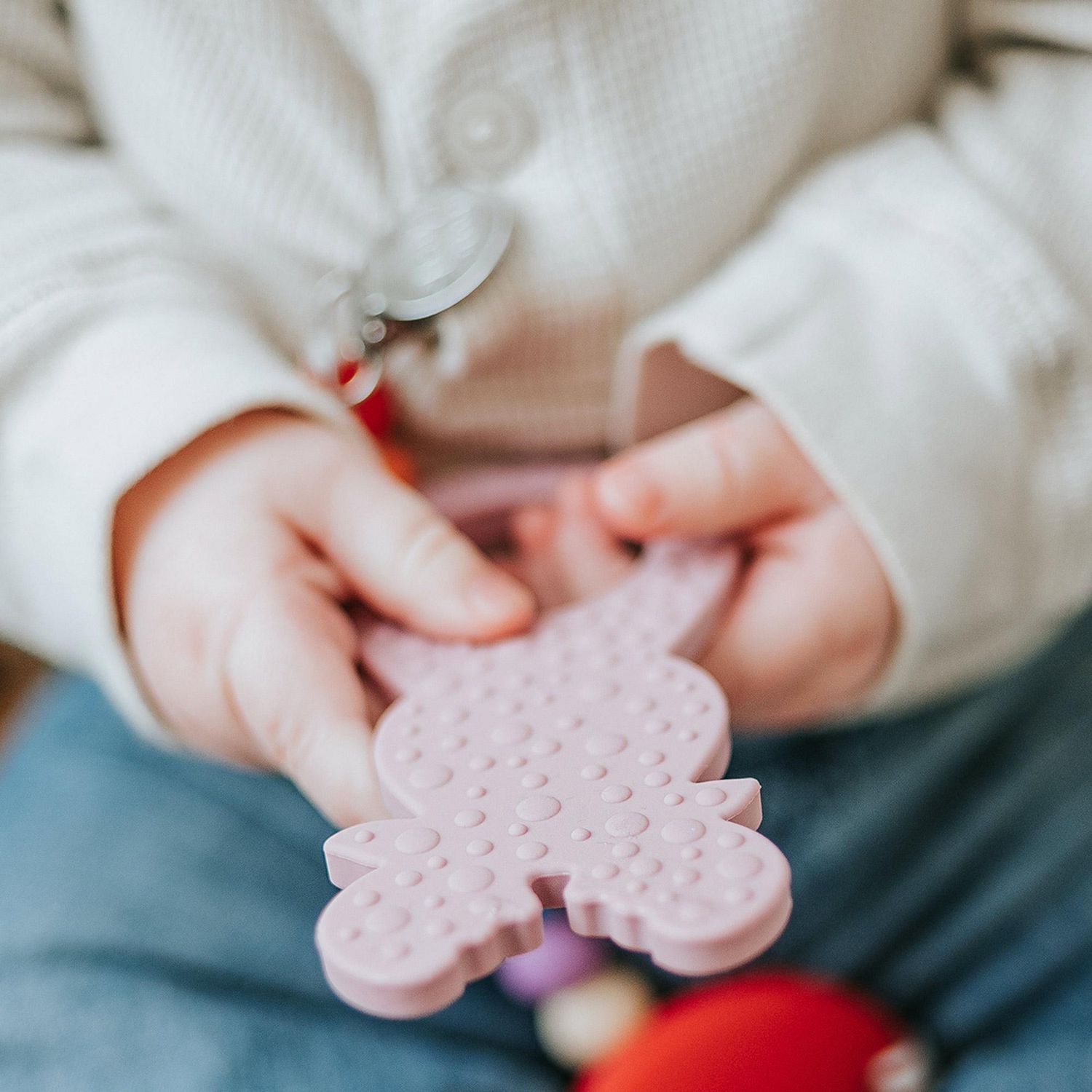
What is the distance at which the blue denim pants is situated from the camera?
0.37m

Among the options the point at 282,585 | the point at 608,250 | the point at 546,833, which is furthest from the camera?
the point at 608,250

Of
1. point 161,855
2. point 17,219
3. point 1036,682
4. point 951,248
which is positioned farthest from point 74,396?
point 1036,682

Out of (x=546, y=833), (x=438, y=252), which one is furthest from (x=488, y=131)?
(x=546, y=833)

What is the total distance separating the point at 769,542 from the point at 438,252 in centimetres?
16

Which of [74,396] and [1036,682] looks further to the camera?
[1036,682]

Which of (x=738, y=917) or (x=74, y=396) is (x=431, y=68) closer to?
(x=74, y=396)

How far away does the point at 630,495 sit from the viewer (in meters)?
0.31

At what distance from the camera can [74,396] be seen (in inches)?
13.4

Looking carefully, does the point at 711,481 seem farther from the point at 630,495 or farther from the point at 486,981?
the point at 486,981

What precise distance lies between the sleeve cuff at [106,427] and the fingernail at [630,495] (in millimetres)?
84

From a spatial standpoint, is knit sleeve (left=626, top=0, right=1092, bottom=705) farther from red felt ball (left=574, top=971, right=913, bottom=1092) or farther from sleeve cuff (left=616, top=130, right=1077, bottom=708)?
red felt ball (left=574, top=971, right=913, bottom=1092)

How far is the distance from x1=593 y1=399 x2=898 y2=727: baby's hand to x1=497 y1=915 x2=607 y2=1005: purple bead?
0.43 ft

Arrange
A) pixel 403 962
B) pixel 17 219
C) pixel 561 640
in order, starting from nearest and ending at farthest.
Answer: pixel 403 962 < pixel 561 640 < pixel 17 219

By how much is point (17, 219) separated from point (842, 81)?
1.03 feet
